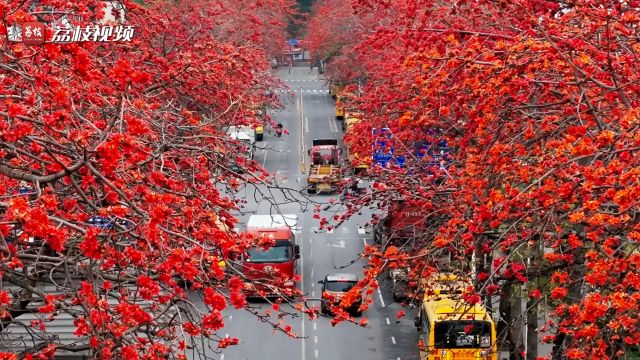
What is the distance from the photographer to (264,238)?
12.3 metres

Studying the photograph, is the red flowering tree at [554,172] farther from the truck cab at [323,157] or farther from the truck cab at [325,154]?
the truck cab at [325,154]

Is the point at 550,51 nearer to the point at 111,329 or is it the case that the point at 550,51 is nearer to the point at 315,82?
the point at 111,329

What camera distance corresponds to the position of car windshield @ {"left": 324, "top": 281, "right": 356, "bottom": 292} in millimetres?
35125

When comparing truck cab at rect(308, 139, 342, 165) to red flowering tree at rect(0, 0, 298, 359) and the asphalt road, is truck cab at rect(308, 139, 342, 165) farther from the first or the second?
red flowering tree at rect(0, 0, 298, 359)

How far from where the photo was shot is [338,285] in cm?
3531

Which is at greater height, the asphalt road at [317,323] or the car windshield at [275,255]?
the car windshield at [275,255]

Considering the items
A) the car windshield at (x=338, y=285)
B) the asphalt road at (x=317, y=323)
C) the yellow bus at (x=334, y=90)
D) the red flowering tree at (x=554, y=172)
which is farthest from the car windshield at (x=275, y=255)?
the yellow bus at (x=334, y=90)

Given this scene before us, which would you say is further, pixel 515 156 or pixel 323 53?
pixel 323 53

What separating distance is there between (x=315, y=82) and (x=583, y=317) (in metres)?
86.5

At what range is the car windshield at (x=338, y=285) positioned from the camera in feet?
115

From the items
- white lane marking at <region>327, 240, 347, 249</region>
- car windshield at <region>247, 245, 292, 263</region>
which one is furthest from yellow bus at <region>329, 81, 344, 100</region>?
car windshield at <region>247, 245, 292, 263</region>

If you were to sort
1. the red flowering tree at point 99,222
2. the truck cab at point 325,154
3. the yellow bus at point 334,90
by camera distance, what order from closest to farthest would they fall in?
the red flowering tree at point 99,222 < the truck cab at point 325,154 < the yellow bus at point 334,90

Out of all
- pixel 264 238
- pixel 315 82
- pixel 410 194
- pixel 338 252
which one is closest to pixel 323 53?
pixel 315 82

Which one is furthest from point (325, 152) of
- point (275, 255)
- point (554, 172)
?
point (554, 172)
